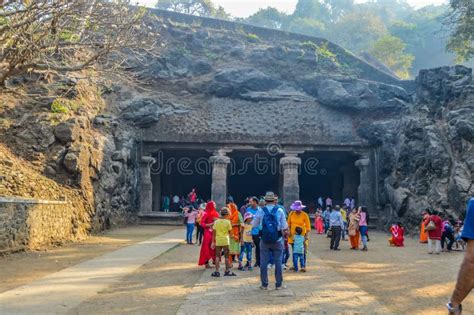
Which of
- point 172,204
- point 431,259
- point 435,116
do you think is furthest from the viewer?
point 172,204

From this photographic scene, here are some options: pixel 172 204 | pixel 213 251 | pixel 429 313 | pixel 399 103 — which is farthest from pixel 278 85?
pixel 429 313

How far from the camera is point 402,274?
29.8 feet

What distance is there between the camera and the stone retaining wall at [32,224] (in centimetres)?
1098

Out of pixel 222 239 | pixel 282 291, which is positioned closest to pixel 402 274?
pixel 282 291

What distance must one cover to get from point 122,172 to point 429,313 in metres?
17.4

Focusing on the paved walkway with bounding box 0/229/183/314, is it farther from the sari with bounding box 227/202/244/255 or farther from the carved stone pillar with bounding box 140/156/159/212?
the carved stone pillar with bounding box 140/156/159/212

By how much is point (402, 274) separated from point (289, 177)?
14976 mm

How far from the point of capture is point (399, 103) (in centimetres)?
2650

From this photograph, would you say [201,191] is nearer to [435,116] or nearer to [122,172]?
[122,172]

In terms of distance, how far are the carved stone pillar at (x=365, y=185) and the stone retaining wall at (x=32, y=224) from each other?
15.6 metres

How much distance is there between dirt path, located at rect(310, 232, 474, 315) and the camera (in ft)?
21.5

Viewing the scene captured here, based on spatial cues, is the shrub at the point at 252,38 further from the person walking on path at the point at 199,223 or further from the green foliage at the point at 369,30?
the green foliage at the point at 369,30

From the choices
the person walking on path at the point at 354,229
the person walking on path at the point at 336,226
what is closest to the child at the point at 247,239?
the person walking on path at the point at 336,226

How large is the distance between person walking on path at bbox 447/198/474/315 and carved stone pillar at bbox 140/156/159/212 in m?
21.2
